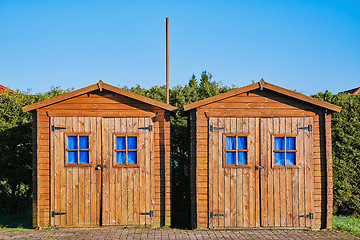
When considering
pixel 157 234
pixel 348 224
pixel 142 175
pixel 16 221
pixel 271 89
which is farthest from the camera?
pixel 16 221

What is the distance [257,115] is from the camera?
8.03m

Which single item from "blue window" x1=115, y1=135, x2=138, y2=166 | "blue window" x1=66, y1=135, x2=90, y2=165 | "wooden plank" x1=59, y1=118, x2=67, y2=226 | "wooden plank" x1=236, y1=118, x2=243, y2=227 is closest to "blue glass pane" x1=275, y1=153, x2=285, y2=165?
"wooden plank" x1=236, y1=118, x2=243, y2=227

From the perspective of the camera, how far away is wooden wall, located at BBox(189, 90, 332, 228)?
26.1 feet

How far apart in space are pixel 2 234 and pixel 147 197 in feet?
9.66

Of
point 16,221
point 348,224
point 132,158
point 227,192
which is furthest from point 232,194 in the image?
point 16,221

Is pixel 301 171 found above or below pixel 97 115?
below

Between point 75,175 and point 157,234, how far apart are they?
2097 mm

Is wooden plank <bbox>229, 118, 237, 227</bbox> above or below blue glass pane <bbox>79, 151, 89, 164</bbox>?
below

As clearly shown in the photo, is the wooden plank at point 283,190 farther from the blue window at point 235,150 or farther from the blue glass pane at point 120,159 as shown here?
the blue glass pane at point 120,159

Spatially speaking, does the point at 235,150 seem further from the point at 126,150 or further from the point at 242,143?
the point at 126,150

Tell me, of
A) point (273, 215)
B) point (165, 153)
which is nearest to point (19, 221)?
point (165, 153)

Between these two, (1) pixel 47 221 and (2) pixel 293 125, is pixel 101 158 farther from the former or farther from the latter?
(2) pixel 293 125

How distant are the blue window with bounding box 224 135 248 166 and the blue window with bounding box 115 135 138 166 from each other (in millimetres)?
1919

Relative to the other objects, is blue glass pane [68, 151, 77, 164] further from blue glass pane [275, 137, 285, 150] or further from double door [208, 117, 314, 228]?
blue glass pane [275, 137, 285, 150]
